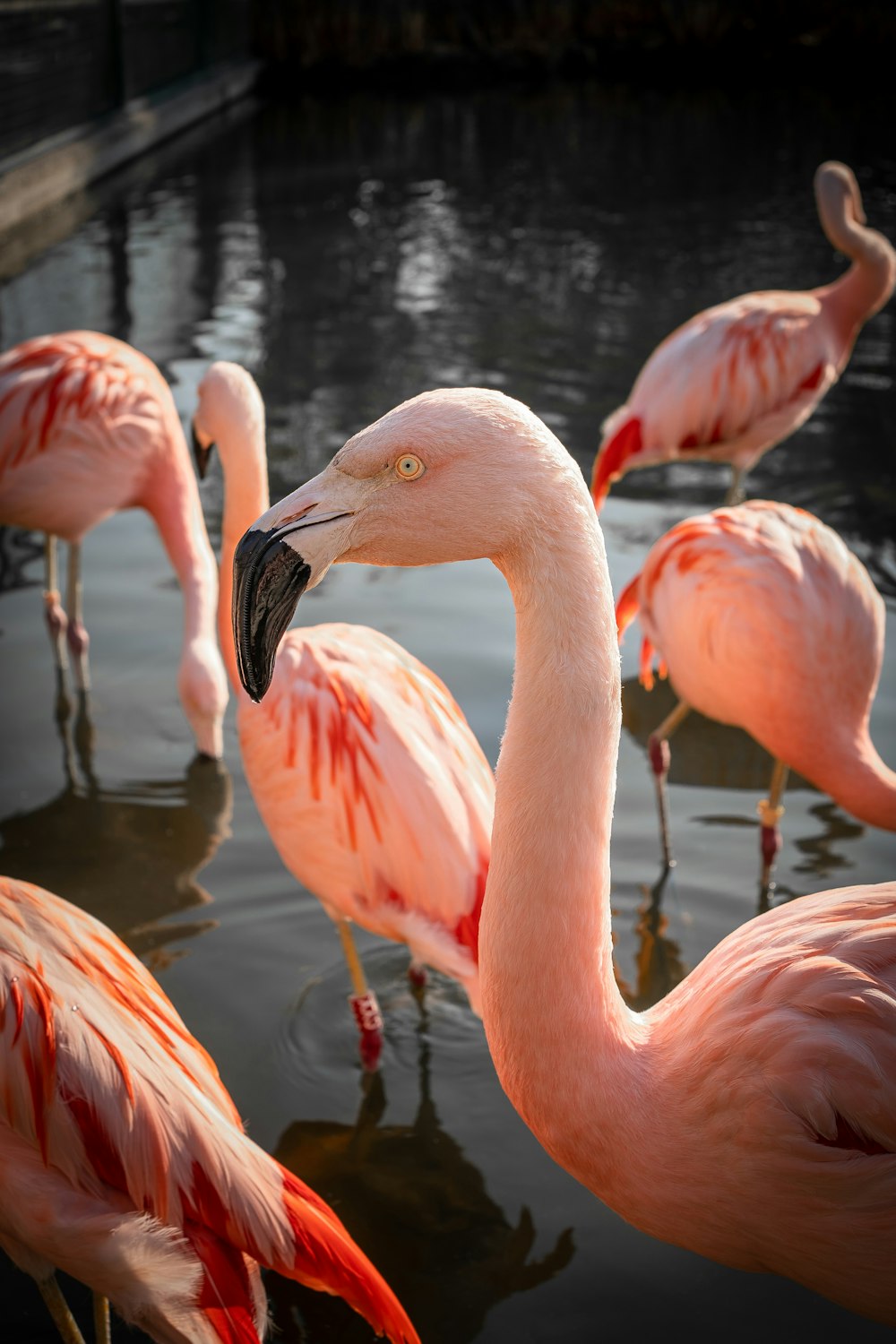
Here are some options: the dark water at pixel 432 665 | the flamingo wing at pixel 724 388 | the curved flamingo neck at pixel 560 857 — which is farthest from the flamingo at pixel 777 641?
the flamingo wing at pixel 724 388

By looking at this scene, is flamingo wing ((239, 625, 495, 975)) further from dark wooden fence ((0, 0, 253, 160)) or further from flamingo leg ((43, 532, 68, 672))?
dark wooden fence ((0, 0, 253, 160))

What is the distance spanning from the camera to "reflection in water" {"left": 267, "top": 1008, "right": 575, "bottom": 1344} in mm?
2309

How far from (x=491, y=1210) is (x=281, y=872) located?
1.31 meters

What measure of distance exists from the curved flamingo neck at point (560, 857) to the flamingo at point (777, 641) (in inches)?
59.7

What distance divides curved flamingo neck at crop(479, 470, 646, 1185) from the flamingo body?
1.52 m

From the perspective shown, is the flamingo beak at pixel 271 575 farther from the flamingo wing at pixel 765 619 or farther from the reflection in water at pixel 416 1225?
the flamingo wing at pixel 765 619

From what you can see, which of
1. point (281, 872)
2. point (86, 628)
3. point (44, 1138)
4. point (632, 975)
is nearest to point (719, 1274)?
point (632, 975)

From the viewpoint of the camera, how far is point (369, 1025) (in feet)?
9.25

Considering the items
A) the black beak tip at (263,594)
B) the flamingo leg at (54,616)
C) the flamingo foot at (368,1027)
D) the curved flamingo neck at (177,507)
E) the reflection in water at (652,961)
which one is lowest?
the reflection in water at (652,961)

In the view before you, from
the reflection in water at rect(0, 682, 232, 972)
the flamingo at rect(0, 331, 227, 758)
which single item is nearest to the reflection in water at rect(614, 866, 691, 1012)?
the reflection in water at rect(0, 682, 232, 972)

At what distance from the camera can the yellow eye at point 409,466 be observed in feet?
4.92

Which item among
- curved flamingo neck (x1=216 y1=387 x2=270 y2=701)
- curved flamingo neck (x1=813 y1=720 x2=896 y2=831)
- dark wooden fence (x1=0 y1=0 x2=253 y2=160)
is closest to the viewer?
curved flamingo neck (x1=813 y1=720 x2=896 y2=831)

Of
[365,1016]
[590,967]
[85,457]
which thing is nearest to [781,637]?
[365,1016]

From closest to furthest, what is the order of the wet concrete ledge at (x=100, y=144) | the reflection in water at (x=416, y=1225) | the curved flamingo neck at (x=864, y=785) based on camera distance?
the reflection in water at (x=416, y=1225), the curved flamingo neck at (x=864, y=785), the wet concrete ledge at (x=100, y=144)
